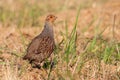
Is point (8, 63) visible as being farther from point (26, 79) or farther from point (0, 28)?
point (0, 28)

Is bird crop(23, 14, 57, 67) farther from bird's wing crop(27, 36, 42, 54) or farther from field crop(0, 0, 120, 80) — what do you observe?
field crop(0, 0, 120, 80)

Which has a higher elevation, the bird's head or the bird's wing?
the bird's head

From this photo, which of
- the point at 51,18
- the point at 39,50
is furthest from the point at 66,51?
the point at 51,18

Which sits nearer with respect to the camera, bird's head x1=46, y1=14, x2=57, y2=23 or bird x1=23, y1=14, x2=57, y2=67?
bird x1=23, y1=14, x2=57, y2=67

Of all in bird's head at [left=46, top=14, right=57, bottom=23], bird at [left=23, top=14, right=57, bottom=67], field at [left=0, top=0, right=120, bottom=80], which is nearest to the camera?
field at [left=0, top=0, right=120, bottom=80]

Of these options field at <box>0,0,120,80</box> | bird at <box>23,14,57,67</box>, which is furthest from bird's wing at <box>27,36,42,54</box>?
field at <box>0,0,120,80</box>

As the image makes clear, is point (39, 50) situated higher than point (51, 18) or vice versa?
point (51, 18)

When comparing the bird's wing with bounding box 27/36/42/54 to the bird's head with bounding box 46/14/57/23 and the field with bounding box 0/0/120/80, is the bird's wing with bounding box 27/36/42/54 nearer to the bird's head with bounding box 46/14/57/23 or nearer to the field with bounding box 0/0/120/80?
the field with bounding box 0/0/120/80

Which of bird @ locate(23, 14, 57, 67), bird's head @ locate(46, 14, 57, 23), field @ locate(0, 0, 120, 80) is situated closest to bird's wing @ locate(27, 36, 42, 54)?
bird @ locate(23, 14, 57, 67)

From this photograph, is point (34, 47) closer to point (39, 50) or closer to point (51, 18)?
point (39, 50)

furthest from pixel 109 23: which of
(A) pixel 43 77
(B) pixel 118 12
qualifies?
(A) pixel 43 77

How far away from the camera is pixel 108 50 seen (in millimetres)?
7438

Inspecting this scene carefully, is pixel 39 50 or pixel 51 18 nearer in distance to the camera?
pixel 39 50

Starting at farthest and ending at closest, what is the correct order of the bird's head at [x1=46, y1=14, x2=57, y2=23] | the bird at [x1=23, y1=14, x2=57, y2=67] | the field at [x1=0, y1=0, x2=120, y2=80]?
the bird's head at [x1=46, y1=14, x2=57, y2=23] → the bird at [x1=23, y1=14, x2=57, y2=67] → the field at [x1=0, y1=0, x2=120, y2=80]
